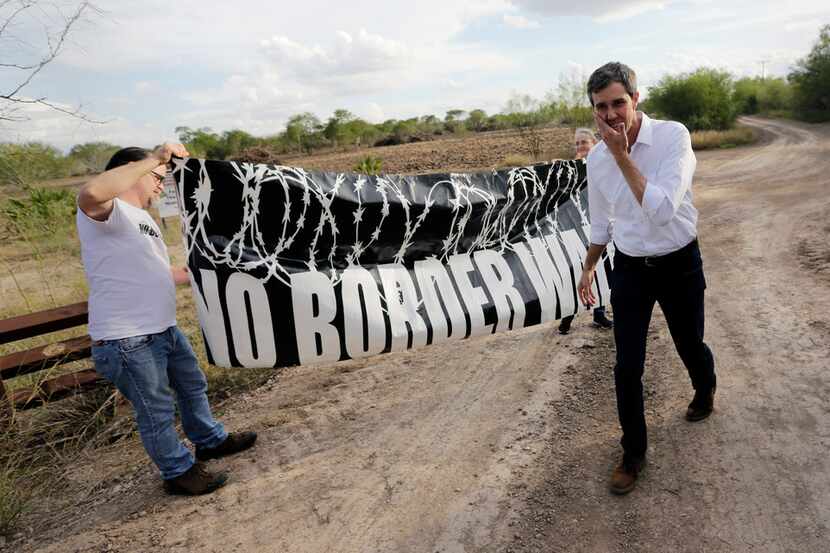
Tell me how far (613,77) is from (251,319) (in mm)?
2719

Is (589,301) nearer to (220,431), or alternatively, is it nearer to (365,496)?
(365,496)

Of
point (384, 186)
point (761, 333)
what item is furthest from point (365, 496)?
point (761, 333)

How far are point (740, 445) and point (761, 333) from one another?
1.99 metres

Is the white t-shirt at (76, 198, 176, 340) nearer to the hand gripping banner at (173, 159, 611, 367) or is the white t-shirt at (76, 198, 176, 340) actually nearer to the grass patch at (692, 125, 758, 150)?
the hand gripping banner at (173, 159, 611, 367)

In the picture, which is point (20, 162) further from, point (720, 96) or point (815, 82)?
point (815, 82)

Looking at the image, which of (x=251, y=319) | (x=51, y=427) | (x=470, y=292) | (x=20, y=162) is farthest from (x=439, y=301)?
(x=20, y=162)

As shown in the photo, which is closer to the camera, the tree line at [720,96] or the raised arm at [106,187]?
the raised arm at [106,187]

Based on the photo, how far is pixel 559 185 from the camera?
5262 mm

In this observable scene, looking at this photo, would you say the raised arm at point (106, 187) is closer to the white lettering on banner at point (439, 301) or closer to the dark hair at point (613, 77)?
the white lettering on banner at point (439, 301)

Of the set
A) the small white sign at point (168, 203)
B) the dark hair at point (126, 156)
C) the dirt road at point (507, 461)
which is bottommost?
the dirt road at point (507, 461)

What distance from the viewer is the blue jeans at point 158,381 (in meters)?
3.11

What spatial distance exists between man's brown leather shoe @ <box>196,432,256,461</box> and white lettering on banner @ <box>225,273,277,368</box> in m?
0.64

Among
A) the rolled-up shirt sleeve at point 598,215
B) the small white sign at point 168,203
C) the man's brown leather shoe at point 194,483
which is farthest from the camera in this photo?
A: the small white sign at point 168,203

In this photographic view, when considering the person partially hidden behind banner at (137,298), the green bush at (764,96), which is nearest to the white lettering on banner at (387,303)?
the person partially hidden behind banner at (137,298)
